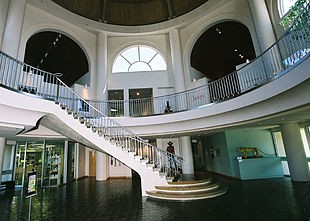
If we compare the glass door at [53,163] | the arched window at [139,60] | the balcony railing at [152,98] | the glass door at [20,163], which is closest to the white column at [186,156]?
the balcony railing at [152,98]

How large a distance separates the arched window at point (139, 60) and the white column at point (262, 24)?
21.7ft

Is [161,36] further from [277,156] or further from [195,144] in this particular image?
[277,156]

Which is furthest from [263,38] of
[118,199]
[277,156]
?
[118,199]

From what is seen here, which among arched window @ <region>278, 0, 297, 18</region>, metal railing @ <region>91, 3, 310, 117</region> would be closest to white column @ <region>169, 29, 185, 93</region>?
metal railing @ <region>91, 3, 310, 117</region>

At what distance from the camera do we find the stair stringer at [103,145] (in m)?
6.30

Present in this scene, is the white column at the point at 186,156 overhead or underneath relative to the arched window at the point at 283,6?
underneath

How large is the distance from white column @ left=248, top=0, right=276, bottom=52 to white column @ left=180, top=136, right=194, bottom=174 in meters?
6.62

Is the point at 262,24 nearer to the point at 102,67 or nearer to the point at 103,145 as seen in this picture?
the point at 103,145

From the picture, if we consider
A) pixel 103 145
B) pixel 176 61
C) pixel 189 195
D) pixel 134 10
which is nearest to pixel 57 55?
pixel 134 10

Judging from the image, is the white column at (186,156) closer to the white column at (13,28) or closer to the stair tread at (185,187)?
the stair tread at (185,187)

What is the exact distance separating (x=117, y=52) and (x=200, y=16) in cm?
662

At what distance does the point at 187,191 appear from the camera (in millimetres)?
6438

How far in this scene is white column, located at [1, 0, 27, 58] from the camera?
8320 mm

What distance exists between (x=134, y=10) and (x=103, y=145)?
37.1 ft
